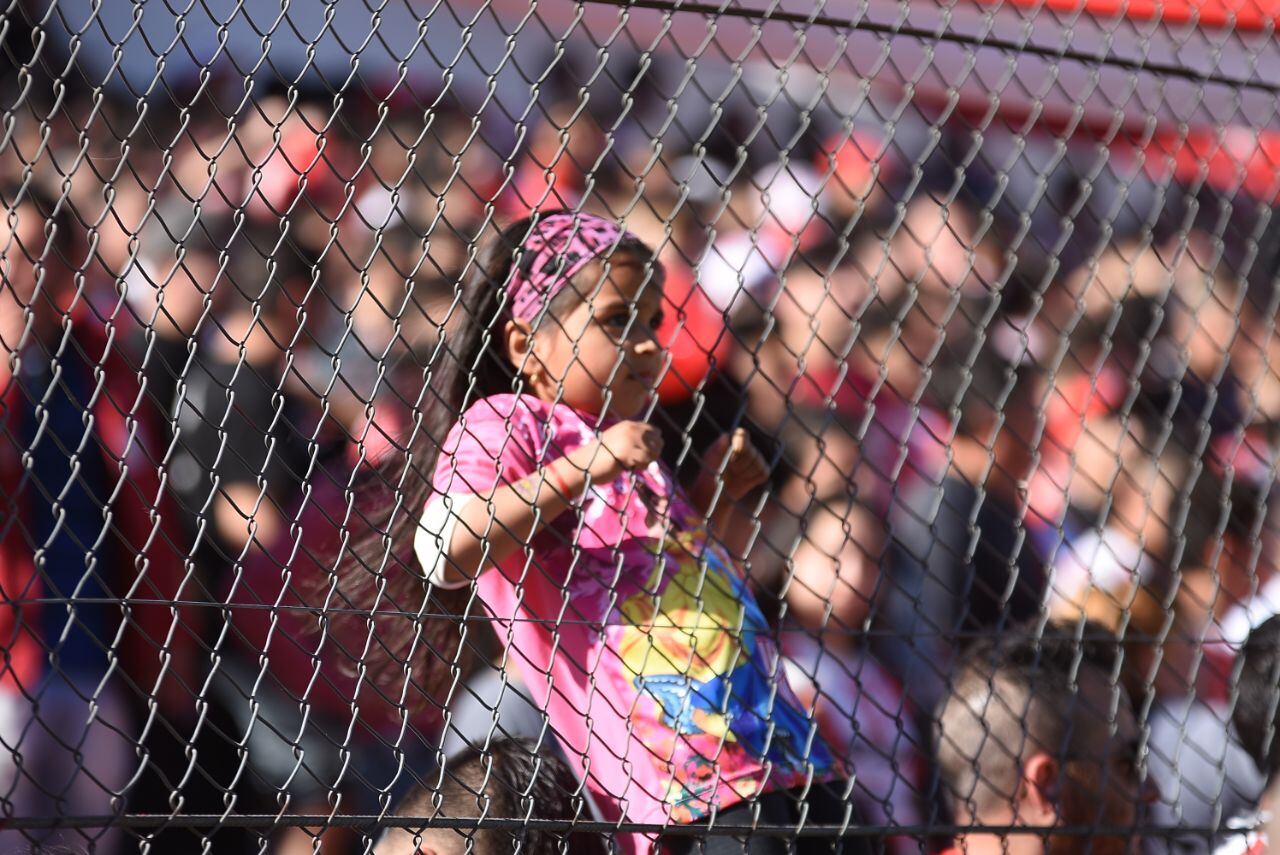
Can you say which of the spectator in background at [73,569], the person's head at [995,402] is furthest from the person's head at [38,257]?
the person's head at [995,402]

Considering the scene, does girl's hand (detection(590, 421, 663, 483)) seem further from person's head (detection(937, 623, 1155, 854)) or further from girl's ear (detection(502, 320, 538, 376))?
person's head (detection(937, 623, 1155, 854))

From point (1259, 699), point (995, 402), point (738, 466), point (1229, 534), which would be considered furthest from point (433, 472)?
point (1229, 534)

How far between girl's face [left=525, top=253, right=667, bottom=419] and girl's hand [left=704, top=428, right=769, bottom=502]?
17 centimetres

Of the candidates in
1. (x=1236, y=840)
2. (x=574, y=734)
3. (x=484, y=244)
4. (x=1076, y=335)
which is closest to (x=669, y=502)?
(x=574, y=734)

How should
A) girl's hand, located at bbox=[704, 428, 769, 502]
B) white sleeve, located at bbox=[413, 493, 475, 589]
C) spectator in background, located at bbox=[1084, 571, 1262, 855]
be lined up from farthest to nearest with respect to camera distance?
1. spectator in background, located at bbox=[1084, 571, 1262, 855]
2. girl's hand, located at bbox=[704, 428, 769, 502]
3. white sleeve, located at bbox=[413, 493, 475, 589]

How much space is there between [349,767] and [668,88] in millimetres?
2438

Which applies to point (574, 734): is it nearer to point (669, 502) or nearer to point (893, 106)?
point (669, 502)

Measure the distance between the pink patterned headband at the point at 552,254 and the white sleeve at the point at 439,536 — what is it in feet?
1.14

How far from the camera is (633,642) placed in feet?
Result: 7.09

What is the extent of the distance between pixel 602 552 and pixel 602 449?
189 mm

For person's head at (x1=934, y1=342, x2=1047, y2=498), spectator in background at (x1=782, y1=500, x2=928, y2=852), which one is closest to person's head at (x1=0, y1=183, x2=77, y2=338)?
spectator in background at (x1=782, y1=500, x2=928, y2=852)

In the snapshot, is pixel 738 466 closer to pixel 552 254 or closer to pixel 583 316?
pixel 583 316

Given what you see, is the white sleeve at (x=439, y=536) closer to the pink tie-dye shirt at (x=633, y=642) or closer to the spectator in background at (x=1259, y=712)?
the pink tie-dye shirt at (x=633, y=642)

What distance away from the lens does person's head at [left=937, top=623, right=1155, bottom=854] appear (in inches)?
97.4
